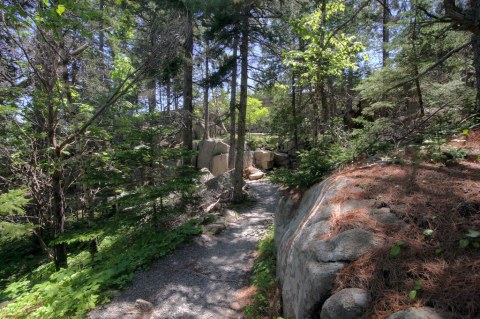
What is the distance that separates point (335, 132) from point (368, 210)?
385cm

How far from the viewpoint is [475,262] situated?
70.0 inches

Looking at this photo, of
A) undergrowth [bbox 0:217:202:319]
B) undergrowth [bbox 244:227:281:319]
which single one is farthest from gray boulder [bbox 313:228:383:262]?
undergrowth [bbox 0:217:202:319]

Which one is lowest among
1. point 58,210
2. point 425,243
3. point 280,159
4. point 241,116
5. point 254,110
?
point 58,210

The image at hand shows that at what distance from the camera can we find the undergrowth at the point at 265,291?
3.79m

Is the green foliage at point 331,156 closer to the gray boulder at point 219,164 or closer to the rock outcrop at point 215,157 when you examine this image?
the gray boulder at point 219,164

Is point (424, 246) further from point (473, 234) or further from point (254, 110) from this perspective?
point (254, 110)

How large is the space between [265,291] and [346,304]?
2633 mm

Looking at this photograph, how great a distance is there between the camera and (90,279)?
462 cm

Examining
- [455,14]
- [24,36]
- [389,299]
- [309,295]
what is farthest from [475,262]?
[24,36]

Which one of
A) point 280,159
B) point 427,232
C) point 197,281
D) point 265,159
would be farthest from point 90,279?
point 280,159

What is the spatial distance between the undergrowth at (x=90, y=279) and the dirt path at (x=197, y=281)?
222mm

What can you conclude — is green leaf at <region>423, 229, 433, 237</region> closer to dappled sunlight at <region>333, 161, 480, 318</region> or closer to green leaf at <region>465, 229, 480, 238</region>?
dappled sunlight at <region>333, 161, 480, 318</region>

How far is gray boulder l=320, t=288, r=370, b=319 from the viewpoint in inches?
73.8

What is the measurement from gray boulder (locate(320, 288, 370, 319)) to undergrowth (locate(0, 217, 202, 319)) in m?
3.55
